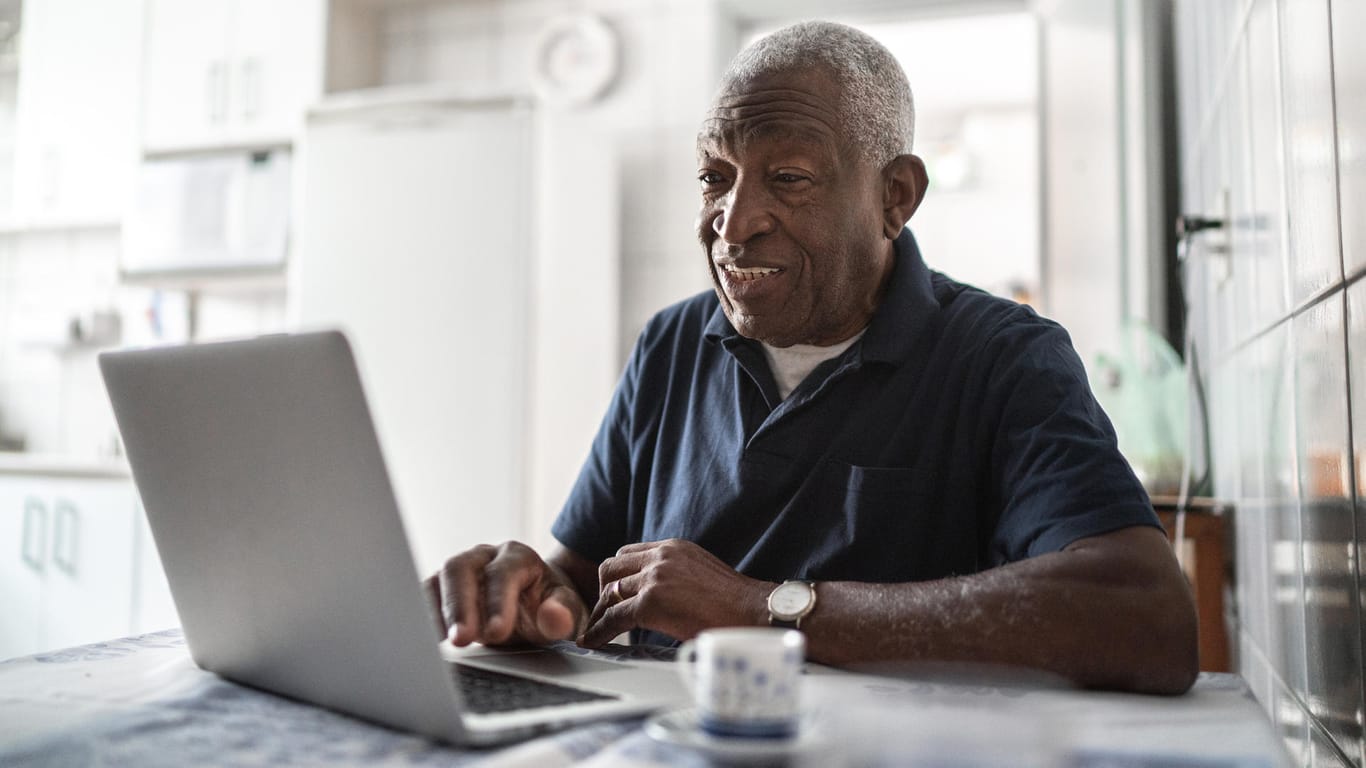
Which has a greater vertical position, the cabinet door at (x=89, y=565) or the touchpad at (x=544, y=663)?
the touchpad at (x=544, y=663)

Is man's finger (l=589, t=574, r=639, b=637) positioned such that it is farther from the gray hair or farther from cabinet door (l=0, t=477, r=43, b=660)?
cabinet door (l=0, t=477, r=43, b=660)

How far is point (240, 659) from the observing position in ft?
2.80

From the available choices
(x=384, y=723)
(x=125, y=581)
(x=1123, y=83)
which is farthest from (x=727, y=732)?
(x=125, y=581)

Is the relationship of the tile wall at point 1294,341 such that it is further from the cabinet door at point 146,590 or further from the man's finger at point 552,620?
the cabinet door at point 146,590

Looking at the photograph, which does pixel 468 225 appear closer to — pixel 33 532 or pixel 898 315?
pixel 33 532

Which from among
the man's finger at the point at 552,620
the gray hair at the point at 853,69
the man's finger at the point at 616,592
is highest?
the gray hair at the point at 853,69

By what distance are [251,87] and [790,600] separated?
3139mm

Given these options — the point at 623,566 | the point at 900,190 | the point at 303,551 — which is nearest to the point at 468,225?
the point at 900,190

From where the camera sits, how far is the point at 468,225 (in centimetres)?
303

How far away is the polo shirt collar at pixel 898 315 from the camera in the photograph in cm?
122

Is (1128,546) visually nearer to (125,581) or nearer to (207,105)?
(125,581)

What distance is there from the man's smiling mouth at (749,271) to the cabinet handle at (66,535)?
8.95 feet

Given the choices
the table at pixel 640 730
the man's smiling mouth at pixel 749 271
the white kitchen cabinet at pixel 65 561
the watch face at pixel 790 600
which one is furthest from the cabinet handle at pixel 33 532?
the watch face at pixel 790 600

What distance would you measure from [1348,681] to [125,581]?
3.15 m
